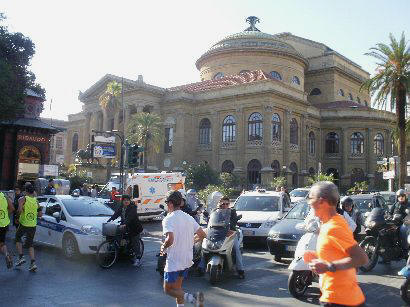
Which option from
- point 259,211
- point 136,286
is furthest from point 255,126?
point 136,286

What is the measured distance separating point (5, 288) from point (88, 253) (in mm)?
2968

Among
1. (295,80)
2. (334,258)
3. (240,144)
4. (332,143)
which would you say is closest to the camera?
(334,258)

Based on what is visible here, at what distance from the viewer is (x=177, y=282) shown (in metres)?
5.47

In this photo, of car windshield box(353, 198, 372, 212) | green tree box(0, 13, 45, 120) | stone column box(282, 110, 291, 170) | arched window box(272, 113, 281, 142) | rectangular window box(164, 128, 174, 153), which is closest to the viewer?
car windshield box(353, 198, 372, 212)

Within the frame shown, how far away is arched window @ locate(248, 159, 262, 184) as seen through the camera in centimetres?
4225

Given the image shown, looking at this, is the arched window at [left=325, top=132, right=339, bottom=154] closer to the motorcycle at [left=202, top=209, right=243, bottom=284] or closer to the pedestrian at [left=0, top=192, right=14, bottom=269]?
Result: the motorcycle at [left=202, top=209, right=243, bottom=284]

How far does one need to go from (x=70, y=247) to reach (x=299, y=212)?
593cm

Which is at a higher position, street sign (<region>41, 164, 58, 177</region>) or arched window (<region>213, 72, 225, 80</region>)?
arched window (<region>213, 72, 225, 80</region>)

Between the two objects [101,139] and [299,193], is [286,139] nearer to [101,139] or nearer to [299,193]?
[299,193]

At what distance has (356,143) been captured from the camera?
4991 cm

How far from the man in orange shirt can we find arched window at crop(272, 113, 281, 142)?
39.3 meters

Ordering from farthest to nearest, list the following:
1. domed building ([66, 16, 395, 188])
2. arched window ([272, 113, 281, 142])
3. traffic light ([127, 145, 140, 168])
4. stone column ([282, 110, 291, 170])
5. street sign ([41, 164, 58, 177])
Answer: stone column ([282, 110, 291, 170]), domed building ([66, 16, 395, 188]), arched window ([272, 113, 281, 142]), street sign ([41, 164, 58, 177]), traffic light ([127, 145, 140, 168])

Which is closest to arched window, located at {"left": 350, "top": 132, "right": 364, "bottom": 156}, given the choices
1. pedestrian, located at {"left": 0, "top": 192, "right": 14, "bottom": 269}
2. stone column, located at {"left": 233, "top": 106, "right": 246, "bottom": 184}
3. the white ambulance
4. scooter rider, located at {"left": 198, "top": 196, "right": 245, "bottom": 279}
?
stone column, located at {"left": 233, "top": 106, "right": 246, "bottom": 184}

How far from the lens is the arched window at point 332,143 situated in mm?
50531
